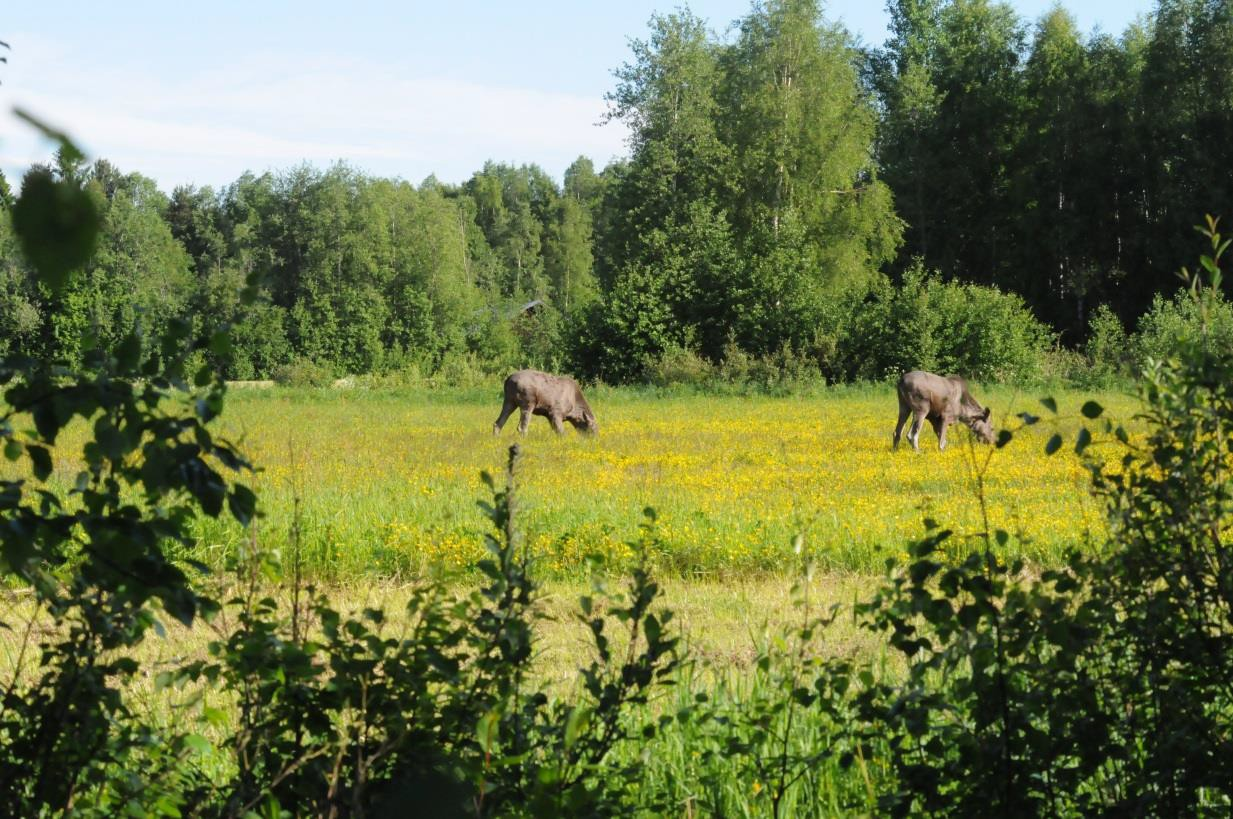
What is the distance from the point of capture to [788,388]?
3516 centimetres

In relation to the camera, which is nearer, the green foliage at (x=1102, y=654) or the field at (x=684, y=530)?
the green foliage at (x=1102, y=654)

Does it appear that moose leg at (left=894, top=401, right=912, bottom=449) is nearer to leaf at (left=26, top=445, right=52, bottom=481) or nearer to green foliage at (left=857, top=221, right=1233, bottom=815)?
green foliage at (left=857, top=221, right=1233, bottom=815)

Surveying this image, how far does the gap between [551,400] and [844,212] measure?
2740 cm

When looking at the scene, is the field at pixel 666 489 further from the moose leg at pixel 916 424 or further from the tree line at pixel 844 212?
the tree line at pixel 844 212

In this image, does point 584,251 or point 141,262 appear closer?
point 141,262

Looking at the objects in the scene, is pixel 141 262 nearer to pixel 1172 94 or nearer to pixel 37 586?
pixel 1172 94

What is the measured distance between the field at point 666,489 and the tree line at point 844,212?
474 inches

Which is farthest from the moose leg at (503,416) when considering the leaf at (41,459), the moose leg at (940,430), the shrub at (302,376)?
the shrub at (302,376)

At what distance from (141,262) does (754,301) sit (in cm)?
3733

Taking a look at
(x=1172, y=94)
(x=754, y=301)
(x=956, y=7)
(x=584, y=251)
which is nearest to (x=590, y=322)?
(x=754, y=301)

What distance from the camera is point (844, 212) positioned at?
47.9 m

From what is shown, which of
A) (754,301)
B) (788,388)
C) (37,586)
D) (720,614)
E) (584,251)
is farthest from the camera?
(584,251)

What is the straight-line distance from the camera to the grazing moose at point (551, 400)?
75.1 ft

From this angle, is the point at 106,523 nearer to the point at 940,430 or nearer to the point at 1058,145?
the point at 940,430
